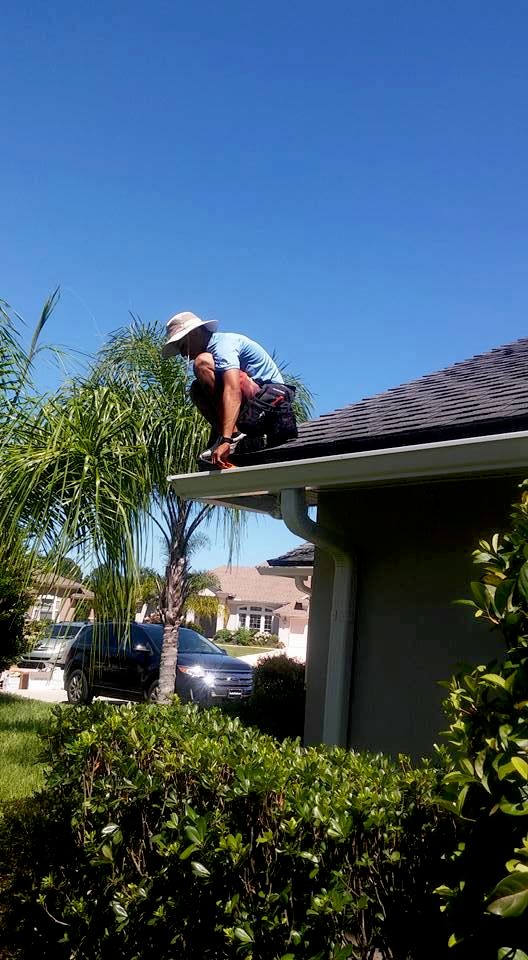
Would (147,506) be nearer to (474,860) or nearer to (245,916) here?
(245,916)

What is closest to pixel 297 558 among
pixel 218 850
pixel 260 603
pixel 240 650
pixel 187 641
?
pixel 187 641

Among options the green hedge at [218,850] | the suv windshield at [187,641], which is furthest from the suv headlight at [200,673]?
the green hedge at [218,850]

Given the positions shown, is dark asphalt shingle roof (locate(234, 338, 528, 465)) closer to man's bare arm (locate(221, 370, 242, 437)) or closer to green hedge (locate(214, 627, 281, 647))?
man's bare arm (locate(221, 370, 242, 437))

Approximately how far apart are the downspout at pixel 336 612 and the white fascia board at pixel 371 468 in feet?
0.58

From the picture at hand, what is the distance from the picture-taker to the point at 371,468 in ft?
14.2

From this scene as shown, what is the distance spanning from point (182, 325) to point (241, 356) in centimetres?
52

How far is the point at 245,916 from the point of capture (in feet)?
8.30

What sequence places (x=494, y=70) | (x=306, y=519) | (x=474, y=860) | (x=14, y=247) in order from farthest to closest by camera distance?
(x=494, y=70), (x=14, y=247), (x=306, y=519), (x=474, y=860)

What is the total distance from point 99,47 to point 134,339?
159 inches

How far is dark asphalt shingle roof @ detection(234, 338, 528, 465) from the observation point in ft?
13.8

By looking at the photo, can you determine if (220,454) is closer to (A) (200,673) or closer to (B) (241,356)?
(B) (241,356)

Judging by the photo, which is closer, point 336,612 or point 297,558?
point 336,612

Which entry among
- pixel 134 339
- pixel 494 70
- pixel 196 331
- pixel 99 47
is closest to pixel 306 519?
pixel 196 331

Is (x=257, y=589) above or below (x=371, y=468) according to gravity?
below
